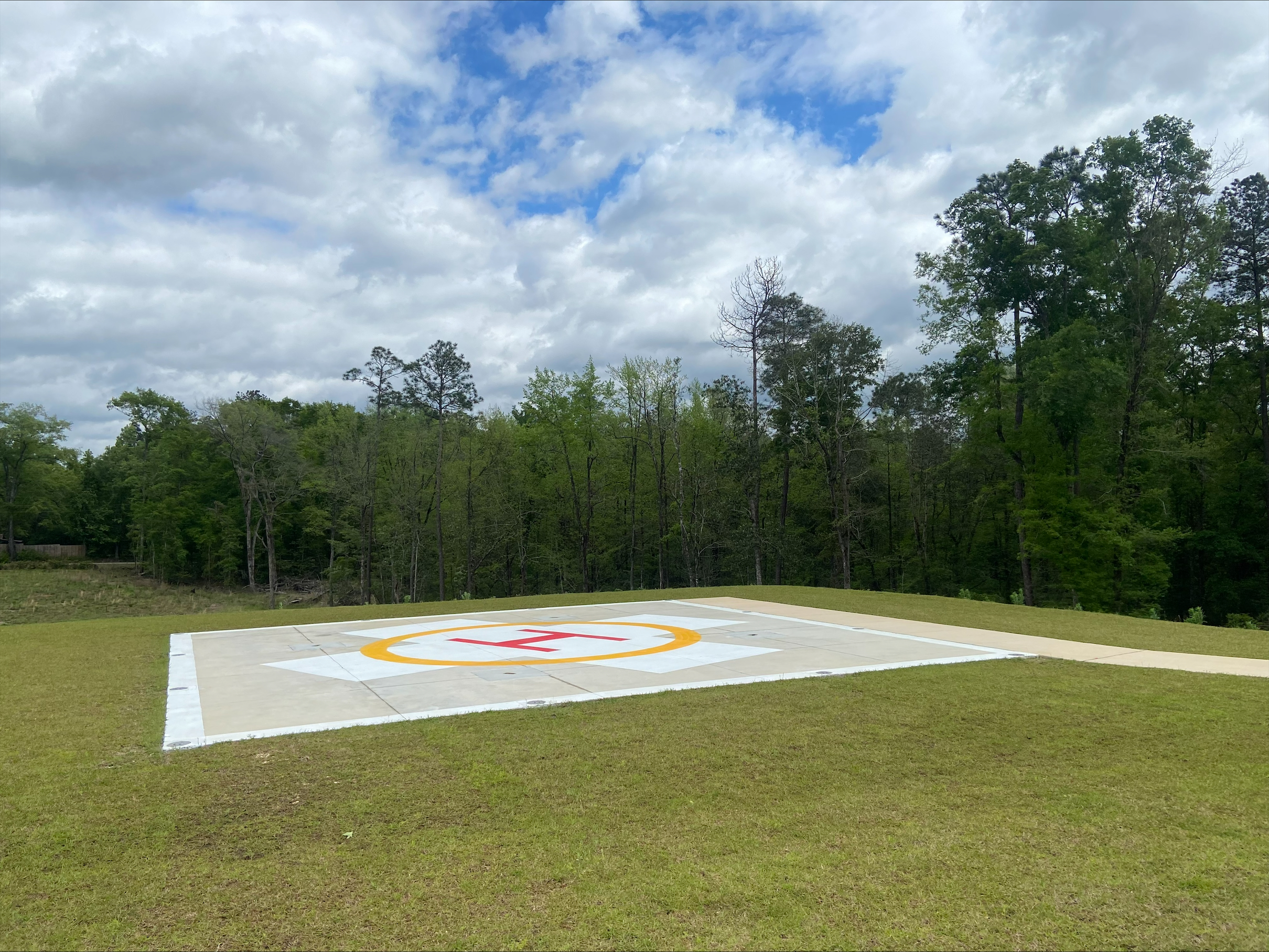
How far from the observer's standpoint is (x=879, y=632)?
10430mm

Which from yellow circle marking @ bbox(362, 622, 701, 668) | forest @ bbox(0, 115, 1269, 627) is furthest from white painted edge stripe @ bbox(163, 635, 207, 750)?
forest @ bbox(0, 115, 1269, 627)

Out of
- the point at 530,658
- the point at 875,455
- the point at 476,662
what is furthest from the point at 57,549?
the point at 530,658

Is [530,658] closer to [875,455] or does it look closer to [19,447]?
[875,455]

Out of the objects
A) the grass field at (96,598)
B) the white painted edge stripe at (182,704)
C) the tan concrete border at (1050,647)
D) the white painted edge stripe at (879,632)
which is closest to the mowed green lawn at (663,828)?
A: the white painted edge stripe at (182,704)

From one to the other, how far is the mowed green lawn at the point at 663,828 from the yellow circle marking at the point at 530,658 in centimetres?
234

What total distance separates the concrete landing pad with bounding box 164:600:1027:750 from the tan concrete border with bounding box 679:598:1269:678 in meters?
0.35

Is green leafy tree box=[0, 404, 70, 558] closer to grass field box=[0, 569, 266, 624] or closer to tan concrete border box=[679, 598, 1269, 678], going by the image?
grass field box=[0, 569, 266, 624]

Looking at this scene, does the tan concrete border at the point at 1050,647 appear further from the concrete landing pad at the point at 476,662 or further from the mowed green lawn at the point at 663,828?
the mowed green lawn at the point at 663,828

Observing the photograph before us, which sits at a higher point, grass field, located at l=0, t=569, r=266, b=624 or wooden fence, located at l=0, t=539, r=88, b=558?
wooden fence, located at l=0, t=539, r=88, b=558

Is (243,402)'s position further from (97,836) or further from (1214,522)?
(1214,522)

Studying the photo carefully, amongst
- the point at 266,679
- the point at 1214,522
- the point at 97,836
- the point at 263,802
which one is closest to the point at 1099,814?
the point at 263,802

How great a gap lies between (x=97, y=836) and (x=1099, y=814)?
4689 millimetres

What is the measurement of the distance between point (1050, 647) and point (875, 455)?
1183 inches

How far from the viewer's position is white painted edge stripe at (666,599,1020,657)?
862 cm
